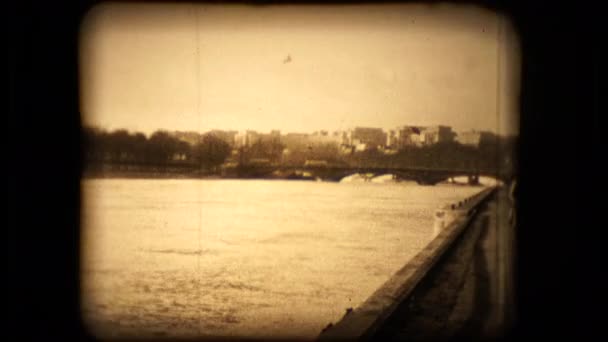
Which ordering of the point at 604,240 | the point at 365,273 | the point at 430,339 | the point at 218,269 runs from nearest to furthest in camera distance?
1. the point at 604,240
2. the point at 430,339
3. the point at 365,273
4. the point at 218,269

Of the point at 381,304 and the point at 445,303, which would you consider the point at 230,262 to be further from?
the point at 381,304

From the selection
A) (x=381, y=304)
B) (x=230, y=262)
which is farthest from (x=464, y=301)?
(x=230, y=262)

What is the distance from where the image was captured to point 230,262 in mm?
18500

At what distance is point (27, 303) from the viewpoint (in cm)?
288

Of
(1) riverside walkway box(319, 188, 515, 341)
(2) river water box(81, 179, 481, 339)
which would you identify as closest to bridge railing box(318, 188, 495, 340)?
(1) riverside walkway box(319, 188, 515, 341)

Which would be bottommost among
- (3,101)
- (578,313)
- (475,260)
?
(475,260)

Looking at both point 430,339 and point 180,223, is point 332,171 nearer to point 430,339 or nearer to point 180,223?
point 180,223

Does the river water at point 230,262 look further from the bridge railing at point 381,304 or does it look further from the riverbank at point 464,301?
the riverbank at point 464,301

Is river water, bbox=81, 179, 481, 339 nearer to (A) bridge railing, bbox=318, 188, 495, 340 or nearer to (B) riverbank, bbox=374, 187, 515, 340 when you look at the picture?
(A) bridge railing, bbox=318, 188, 495, 340

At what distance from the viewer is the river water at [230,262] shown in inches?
369

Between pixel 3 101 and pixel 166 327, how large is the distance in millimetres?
8021

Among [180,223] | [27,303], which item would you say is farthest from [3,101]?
[180,223]

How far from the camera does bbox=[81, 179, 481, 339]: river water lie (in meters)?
9.38

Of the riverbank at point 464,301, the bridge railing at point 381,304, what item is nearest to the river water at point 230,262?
the bridge railing at point 381,304
